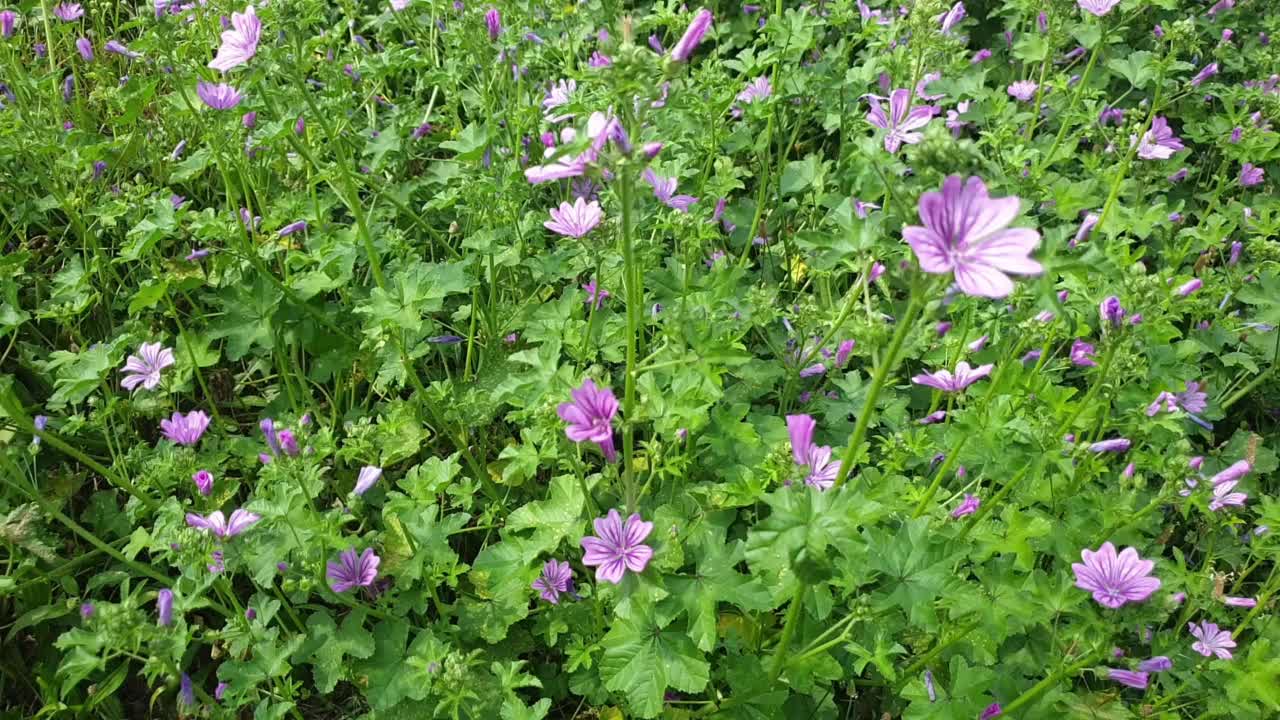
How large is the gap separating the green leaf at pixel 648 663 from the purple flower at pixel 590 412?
534 mm

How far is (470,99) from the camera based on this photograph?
441cm

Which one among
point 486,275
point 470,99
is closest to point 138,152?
point 470,99

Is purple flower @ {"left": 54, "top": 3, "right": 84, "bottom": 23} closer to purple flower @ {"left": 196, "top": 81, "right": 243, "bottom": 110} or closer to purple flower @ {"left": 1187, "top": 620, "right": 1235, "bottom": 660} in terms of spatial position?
purple flower @ {"left": 196, "top": 81, "right": 243, "bottom": 110}

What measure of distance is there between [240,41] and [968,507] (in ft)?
8.65

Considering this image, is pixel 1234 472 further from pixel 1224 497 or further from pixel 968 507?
pixel 968 507

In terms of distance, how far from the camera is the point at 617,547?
2324 mm

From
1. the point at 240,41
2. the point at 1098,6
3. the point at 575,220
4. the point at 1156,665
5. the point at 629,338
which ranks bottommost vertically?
the point at 1156,665

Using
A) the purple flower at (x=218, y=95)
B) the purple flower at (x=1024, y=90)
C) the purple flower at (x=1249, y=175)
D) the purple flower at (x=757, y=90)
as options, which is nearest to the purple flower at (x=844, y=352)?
the purple flower at (x=757, y=90)

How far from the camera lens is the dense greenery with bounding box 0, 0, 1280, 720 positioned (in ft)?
7.72

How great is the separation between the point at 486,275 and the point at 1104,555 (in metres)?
2.54

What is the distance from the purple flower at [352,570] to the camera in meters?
2.76

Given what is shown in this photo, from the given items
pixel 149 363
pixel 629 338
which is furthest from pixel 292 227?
pixel 629 338

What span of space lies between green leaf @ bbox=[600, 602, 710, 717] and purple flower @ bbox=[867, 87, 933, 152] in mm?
1753

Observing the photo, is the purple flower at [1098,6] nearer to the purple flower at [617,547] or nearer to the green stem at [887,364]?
the green stem at [887,364]
